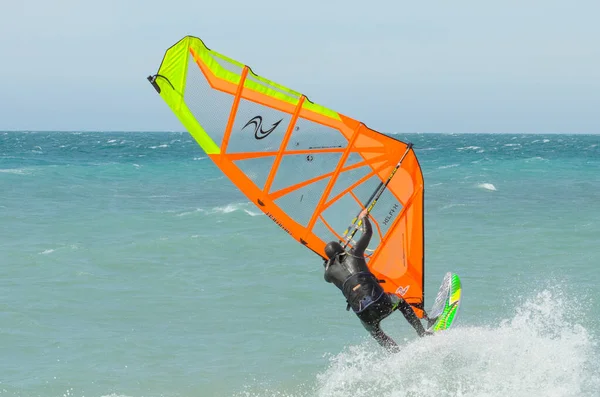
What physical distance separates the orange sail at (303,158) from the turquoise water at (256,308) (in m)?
1.21

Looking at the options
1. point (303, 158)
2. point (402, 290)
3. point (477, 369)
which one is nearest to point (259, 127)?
point (303, 158)

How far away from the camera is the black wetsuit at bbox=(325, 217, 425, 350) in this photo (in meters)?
7.10

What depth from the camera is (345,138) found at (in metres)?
8.30

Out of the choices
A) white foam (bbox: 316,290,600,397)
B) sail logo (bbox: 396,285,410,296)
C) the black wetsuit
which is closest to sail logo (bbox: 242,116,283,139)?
the black wetsuit

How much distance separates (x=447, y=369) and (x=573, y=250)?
743cm

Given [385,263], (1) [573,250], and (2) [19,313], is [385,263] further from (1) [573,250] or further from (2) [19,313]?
(1) [573,250]

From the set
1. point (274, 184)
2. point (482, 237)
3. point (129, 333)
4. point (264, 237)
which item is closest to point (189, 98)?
point (274, 184)

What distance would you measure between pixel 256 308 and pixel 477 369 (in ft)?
13.4

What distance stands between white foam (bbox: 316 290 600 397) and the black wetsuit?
0.81 metres

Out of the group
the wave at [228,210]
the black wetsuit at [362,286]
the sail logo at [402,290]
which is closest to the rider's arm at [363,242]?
the black wetsuit at [362,286]

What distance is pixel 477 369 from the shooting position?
7996 millimetres

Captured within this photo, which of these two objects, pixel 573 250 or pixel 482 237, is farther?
pixel 482 237

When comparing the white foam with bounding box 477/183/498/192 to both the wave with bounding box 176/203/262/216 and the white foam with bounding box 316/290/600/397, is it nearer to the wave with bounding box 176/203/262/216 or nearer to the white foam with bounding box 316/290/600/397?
the wave with bounding box 176/203/262/216

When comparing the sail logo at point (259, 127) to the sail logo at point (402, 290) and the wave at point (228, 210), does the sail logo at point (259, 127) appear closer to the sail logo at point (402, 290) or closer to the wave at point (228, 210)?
the sail logo at point (402, 290)
